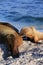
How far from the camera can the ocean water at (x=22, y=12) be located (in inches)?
399

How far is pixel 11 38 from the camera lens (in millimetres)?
4992

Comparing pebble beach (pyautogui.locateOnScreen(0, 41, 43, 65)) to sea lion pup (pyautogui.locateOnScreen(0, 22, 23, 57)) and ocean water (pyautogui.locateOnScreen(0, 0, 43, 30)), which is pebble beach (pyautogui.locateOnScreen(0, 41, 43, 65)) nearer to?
sea lion pup (pyautogui.locateOnScreen(0, 22, 23, 57))

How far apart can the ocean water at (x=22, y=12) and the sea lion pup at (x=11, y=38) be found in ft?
13.0

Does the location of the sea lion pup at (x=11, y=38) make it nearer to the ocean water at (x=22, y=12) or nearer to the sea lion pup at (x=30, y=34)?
the sea lion pup at (x=30, y=34)

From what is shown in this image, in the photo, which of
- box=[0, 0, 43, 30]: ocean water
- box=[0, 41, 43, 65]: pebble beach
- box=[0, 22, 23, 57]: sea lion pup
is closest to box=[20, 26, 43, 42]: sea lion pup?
box=[0, 41, 43, 65]: pebble beach

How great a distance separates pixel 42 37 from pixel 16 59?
145 cm

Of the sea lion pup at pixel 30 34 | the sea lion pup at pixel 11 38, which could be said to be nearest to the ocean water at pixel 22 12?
the sea lion pup at pixel 30 34

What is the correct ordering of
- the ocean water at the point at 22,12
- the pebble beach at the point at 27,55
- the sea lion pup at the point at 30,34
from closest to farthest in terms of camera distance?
the pebble beach at the point at 27,55 < the sea lion pup at the point at 30,34 < the ocean water at the point at 22,12

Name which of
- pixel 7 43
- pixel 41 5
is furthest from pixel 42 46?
pixel 41 5

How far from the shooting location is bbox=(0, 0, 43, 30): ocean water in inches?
399

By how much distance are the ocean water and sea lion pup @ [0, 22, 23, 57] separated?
3.95 m

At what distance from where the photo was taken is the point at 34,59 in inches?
171

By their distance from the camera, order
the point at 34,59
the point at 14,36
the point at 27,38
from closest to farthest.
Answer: the point at 34,59 < the point at 14,36 < the point at 27,38

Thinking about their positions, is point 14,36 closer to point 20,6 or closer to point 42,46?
point 42,46
